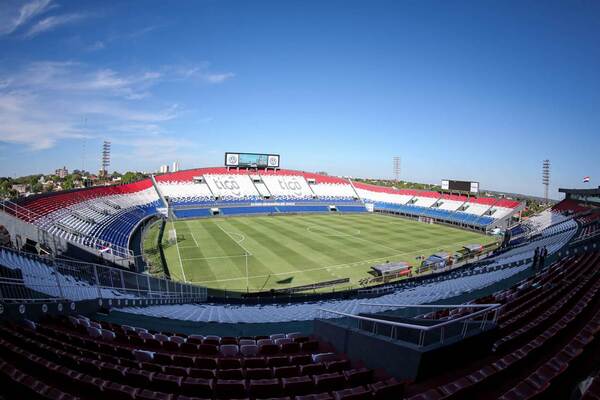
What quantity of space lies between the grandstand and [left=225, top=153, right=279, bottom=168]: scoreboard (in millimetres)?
42092

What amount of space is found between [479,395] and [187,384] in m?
4.71

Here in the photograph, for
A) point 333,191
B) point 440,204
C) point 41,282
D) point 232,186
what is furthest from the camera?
point 333,191

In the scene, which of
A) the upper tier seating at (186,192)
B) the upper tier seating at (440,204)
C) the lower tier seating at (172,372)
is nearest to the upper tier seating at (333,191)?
the upper tier seating at (440,204)

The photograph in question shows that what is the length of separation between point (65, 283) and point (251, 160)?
3048 inches

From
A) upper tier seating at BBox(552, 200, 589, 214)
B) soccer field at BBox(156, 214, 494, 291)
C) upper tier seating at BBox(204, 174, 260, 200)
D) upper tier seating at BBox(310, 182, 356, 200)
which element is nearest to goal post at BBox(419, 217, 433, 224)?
soccer field at BBox(156, 214, 494, 291)

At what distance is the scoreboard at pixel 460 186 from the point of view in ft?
240

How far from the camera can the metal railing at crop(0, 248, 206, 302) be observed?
1041 centimetres

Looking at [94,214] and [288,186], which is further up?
[288,186]

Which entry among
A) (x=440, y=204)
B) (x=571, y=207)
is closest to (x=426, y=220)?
(x=440, y=204)

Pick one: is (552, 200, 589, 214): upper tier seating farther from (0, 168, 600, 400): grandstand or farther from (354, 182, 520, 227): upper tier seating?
(354, 182, 520, 227): upper tier seating

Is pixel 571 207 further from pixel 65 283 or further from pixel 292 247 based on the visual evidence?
pixel 65 283

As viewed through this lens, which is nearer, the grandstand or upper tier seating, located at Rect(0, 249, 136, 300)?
the grandstand

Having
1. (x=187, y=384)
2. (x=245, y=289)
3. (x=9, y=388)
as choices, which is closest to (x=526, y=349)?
(x=187, y=384)

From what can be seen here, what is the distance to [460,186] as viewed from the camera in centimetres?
7575
